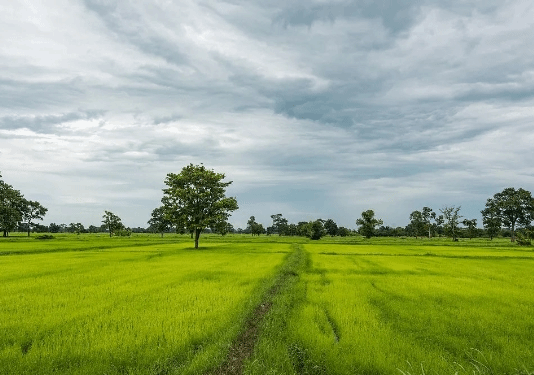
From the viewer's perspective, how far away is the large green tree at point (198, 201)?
4944cm

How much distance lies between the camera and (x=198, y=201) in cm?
5072

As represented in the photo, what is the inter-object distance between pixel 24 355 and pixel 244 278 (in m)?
12.8

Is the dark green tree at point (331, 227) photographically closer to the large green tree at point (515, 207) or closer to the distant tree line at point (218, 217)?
the distant tree line at point (218, 217)

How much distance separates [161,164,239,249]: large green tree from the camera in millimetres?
49438

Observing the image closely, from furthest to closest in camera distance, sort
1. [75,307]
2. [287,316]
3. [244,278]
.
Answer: [244,278] → [75,307] → [287,316]

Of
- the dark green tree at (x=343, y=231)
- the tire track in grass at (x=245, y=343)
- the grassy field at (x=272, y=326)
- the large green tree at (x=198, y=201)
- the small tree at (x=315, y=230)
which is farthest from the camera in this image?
the dark green tree at (x=343, y=231)

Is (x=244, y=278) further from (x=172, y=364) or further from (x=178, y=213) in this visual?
(x=178, y=213)

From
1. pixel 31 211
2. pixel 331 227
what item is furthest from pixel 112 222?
pixel 331 227

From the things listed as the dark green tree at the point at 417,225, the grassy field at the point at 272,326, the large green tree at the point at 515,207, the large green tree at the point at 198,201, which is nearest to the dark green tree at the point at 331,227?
the dark green tree at the point at 417,225

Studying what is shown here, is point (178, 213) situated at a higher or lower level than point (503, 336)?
higher

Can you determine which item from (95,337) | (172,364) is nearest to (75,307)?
(95,337)

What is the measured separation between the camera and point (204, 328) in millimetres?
10164

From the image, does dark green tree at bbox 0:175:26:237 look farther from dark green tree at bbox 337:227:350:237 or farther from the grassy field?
dark green tree at bbox 337:227:350:237

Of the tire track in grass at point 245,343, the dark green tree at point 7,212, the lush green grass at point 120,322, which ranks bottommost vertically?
the tire track in grass at point 245,343
